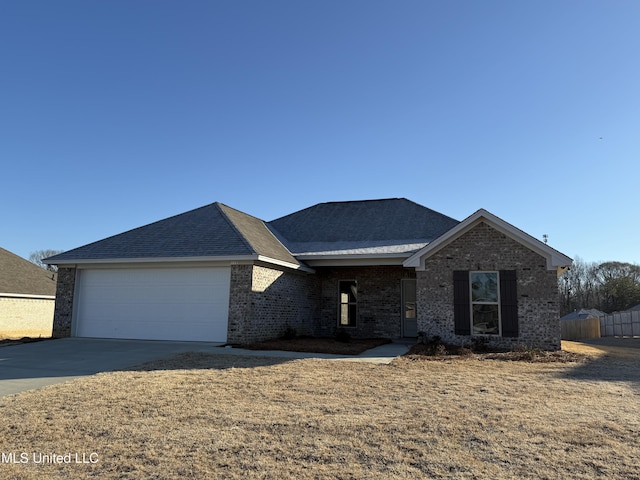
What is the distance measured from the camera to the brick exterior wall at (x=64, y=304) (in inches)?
635

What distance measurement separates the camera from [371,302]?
1791 cm

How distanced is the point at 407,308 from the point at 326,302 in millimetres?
3297

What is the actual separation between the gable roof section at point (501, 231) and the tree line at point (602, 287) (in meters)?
41.2

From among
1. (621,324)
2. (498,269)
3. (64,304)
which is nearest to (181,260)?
(64,304)

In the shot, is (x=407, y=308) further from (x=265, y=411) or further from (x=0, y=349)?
(x=0, y=349)

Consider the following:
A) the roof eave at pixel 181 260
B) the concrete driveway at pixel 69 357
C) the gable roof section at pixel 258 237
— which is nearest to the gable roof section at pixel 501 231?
the roof eave at pixel 181 260

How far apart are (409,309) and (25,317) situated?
21.5m

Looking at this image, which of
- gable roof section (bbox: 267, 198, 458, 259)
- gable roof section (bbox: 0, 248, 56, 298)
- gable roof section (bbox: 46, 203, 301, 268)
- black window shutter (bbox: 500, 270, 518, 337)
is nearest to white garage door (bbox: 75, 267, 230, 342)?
gable roof section (bbox: 46, 203, 301, 268)

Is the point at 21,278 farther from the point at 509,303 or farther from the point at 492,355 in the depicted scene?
the point at 509,303

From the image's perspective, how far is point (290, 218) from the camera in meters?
22.4

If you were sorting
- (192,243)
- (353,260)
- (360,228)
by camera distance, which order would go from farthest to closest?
(360,228) → (353,260) → (192,243)

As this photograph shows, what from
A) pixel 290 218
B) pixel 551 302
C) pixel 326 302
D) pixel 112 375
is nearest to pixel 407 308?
pixel 326 302

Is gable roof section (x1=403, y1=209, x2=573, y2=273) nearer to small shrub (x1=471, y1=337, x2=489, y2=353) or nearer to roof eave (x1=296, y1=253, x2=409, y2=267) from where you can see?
roof eave (x1=296, y1=253, x2=409, y2=267)

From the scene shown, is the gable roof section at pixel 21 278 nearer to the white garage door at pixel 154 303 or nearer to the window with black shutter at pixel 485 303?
the white garage door at pixel 154 303
